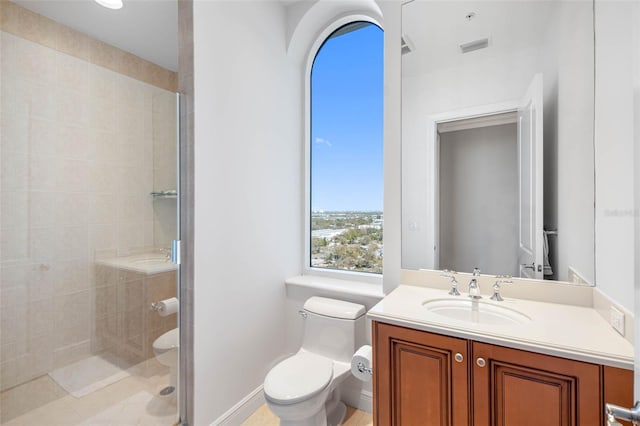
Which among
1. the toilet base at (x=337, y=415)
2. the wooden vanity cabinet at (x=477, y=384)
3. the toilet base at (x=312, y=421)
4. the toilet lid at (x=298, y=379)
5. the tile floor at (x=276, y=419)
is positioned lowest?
the tile floor at (x=276, y=419)

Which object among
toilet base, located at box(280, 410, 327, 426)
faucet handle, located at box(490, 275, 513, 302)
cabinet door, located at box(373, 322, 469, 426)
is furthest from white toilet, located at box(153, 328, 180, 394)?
faucet handle, located at box(490, 275, 513, 302)

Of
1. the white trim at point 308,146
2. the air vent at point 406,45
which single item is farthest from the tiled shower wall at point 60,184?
the air vent at point 406,45

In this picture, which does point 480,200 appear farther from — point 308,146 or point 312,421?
point 312,421

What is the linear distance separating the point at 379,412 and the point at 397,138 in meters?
1.49

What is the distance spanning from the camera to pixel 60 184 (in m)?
1.27

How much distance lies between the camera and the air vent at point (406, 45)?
1799mm

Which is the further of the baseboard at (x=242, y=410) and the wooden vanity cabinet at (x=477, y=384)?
the baseboard at (x=242, y=410)

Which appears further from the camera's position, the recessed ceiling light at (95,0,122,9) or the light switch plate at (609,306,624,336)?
the recessed ceiling light at (95,0,122,9)

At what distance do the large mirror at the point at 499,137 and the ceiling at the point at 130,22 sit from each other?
1.55m

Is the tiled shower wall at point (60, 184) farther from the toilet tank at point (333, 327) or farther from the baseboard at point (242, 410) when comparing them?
the toilet tank at point (333, 327)

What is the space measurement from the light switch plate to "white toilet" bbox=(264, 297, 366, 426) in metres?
1.19

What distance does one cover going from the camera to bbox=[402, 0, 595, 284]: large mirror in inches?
54.7

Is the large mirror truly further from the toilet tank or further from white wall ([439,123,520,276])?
the toilet tank

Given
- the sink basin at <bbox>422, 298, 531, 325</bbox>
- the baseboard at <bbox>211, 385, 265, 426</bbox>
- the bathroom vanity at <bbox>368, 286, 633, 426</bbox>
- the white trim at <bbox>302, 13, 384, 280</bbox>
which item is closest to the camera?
the bathroom vanity at <bbox>368, 286, 633, 426</bbox>
